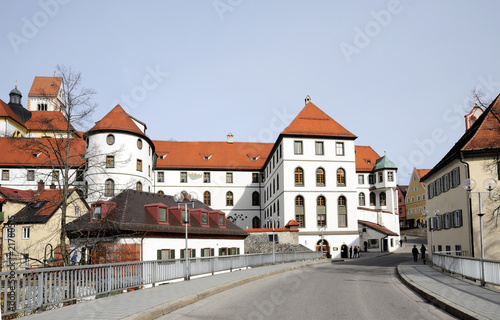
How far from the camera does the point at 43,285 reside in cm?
1012

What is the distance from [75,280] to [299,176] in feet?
144

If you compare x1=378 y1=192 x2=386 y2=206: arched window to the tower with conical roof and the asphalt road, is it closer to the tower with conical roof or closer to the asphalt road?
the tower with conical roof

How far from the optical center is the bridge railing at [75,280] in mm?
9211

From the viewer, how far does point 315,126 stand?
56.1 metres

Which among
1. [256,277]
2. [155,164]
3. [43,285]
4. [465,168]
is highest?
[155,164]

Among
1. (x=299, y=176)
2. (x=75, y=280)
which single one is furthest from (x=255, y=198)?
(x=75, y=280)

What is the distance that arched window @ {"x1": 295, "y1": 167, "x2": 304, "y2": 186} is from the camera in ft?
178

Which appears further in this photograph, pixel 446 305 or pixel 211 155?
pixel 211 155

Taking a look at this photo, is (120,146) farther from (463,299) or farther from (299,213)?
(463,299)

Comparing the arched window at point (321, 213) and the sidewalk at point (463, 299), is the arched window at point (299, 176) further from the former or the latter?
the sidewalk at point (463, 299)

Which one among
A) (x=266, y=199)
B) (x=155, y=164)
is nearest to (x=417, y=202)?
(x=266, y=199)

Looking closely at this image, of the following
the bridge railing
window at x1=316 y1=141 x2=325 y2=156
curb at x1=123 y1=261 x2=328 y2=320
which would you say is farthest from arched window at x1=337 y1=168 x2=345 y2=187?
curb at x1=123 y1=261 x2=328 y2=320

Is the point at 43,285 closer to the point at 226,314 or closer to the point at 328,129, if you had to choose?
the point at 226,314

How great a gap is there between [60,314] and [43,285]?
974 mm
